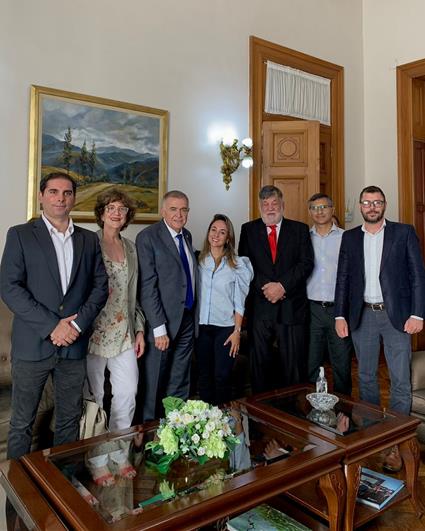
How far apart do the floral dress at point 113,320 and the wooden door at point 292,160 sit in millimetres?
2552

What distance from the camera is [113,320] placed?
2549 millimetres

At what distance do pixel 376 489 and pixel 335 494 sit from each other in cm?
43

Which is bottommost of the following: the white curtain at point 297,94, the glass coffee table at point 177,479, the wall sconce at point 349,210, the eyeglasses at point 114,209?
the glass coffee table at point 177,479

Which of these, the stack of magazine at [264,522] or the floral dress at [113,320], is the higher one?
the floral dress at [113,320]

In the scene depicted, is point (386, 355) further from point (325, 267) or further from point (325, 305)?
point (325, 267)

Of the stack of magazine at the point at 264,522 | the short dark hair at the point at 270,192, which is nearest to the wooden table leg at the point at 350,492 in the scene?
the stack of magazine at the point at 264,522

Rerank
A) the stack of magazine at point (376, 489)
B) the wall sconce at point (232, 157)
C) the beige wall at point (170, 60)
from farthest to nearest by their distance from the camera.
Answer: the wall sconce at point (232, 157) → the beige wall at point (170, 60) → the stack of magazine at point (376, 489)

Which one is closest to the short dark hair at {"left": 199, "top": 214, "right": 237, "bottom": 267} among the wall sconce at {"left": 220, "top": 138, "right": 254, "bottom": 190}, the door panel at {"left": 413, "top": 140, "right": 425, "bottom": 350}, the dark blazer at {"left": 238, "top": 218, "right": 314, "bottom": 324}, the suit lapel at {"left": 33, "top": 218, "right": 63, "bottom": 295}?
the dark blazer at {"left": 238, "top": 218, "right": 314, "bottom": 324}

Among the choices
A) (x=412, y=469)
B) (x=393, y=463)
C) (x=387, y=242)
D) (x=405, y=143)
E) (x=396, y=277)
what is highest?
(x=405, y=143)

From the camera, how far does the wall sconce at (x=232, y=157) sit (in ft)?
14.7

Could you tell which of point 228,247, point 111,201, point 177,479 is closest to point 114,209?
point 111,201

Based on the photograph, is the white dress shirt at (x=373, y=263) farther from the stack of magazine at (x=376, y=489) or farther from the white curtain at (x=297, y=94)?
the white curtain at (x=297, y=94)

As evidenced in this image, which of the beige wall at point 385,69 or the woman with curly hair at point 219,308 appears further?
the beige wall at point 385,69

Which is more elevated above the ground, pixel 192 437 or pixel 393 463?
pixel 192 437
